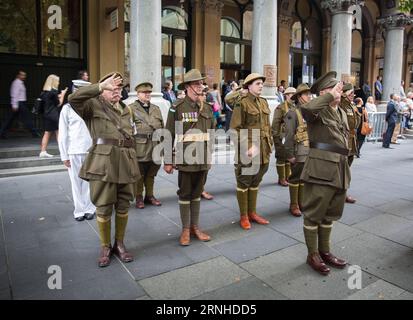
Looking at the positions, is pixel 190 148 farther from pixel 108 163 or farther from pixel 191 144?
pixel 108 163

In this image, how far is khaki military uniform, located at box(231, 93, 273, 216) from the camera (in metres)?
5.02

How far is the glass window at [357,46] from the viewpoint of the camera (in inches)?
848

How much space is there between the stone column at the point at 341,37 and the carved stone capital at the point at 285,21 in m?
3.13

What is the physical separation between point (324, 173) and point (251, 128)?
1.58 m

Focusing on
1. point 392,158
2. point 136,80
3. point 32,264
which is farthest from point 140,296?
point 392,158

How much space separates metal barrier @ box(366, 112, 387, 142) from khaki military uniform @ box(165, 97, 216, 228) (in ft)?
38.0

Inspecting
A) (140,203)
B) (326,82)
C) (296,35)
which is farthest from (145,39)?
(296,35)

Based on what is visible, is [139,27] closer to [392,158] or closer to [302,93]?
[302,93]

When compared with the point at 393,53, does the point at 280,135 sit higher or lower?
lower

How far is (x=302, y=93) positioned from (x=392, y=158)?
22.1 ft

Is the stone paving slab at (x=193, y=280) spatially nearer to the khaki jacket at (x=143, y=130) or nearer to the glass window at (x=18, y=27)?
the khaki jacket at (x=143, y=130)

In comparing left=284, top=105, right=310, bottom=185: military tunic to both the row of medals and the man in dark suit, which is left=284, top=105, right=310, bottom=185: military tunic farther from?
the man in dark suit

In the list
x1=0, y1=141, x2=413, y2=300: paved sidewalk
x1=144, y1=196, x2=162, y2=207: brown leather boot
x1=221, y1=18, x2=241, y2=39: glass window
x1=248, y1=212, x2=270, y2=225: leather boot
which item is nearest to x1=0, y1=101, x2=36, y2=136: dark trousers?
x1=0, y1=141, x2=413, y2=300: paved sidewalk

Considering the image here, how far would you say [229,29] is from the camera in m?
16.2
